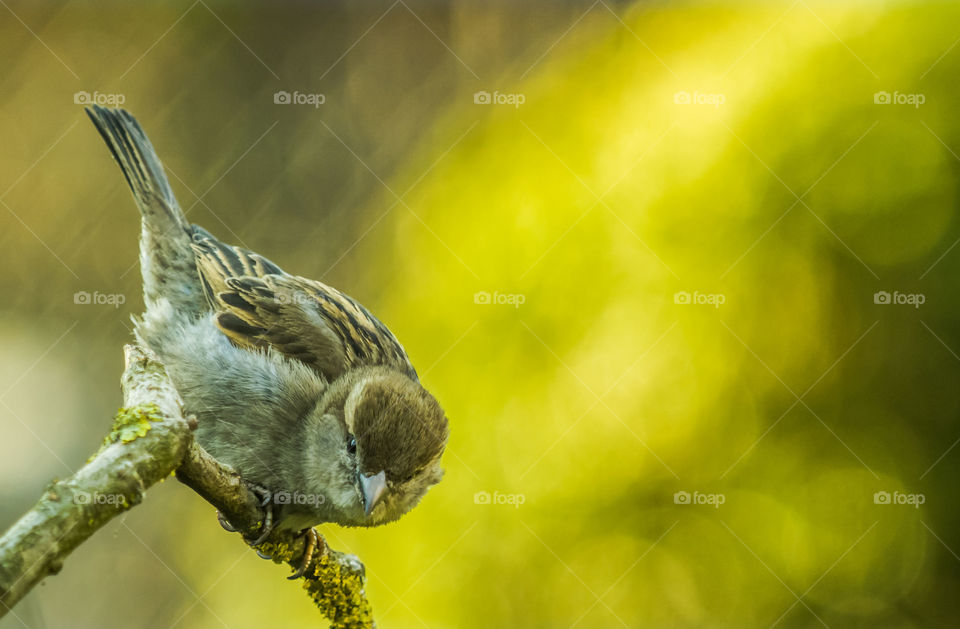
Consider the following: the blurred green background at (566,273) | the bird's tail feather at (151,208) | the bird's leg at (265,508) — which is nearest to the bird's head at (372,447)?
the bird's leg at (265,508)

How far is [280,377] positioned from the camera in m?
2.63

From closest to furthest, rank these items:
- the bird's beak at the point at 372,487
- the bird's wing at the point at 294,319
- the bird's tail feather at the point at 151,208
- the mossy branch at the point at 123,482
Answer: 1. the mossy branch at the point at 123,482
2. the bird's beak at the point at 372,487
3. the bird's wing at the point at 294,319
4. the bird's tail feather at the point at 151,208

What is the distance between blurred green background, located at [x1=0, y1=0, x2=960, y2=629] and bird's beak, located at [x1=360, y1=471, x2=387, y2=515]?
1.75 metres

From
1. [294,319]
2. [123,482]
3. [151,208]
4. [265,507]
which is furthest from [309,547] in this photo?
[151,208]

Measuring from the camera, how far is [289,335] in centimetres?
280

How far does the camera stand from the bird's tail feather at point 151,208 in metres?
3.11

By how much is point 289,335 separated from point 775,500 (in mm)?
2989

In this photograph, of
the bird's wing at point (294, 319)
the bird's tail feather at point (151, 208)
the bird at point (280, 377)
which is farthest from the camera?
the bird's tail feather at point (151, 208)

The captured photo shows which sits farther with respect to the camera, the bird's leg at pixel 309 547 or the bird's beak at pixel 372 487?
the bird's leg at pixel 309 547

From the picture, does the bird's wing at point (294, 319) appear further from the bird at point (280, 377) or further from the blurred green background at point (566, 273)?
the blurred green background at point (566, 273)

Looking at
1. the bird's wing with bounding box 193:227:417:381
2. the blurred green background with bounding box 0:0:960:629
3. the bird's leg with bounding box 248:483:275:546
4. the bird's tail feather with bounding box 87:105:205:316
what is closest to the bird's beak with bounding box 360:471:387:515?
the bird's leg with bounding box 248:483:275:546

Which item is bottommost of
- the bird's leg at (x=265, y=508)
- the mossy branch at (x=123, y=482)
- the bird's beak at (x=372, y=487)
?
the bird's leg at (x=265, y=508)

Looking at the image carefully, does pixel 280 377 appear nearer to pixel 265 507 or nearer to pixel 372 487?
pixel 265 507

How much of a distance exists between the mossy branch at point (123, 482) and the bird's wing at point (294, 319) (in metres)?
0.84
